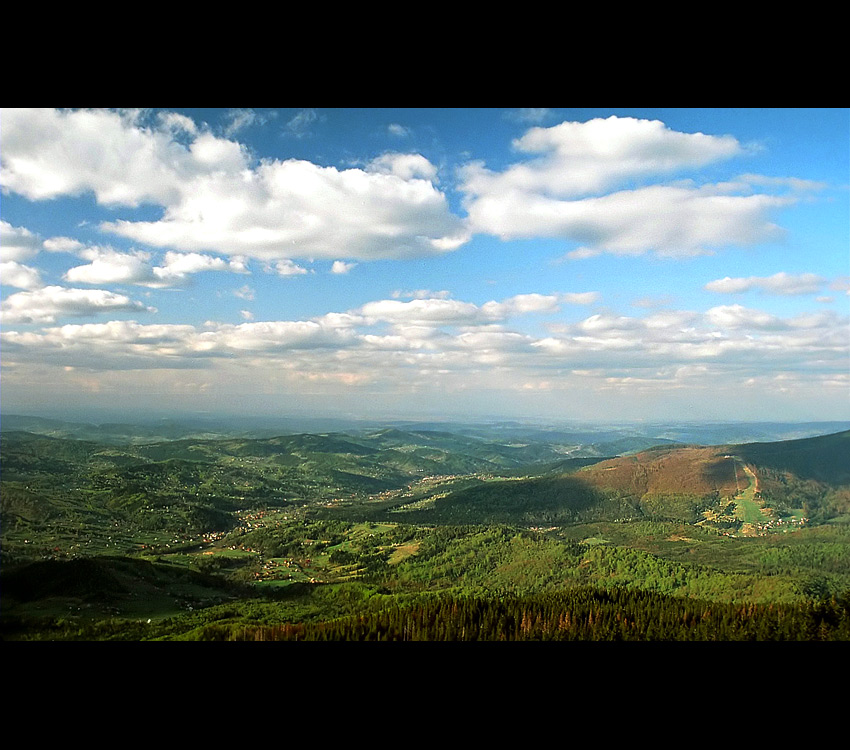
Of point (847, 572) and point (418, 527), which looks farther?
point (418, 527)

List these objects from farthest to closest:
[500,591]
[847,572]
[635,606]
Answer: [847,572] < [500,591] < [635,606]

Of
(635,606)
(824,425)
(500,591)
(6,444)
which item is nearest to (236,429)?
(6,444)
